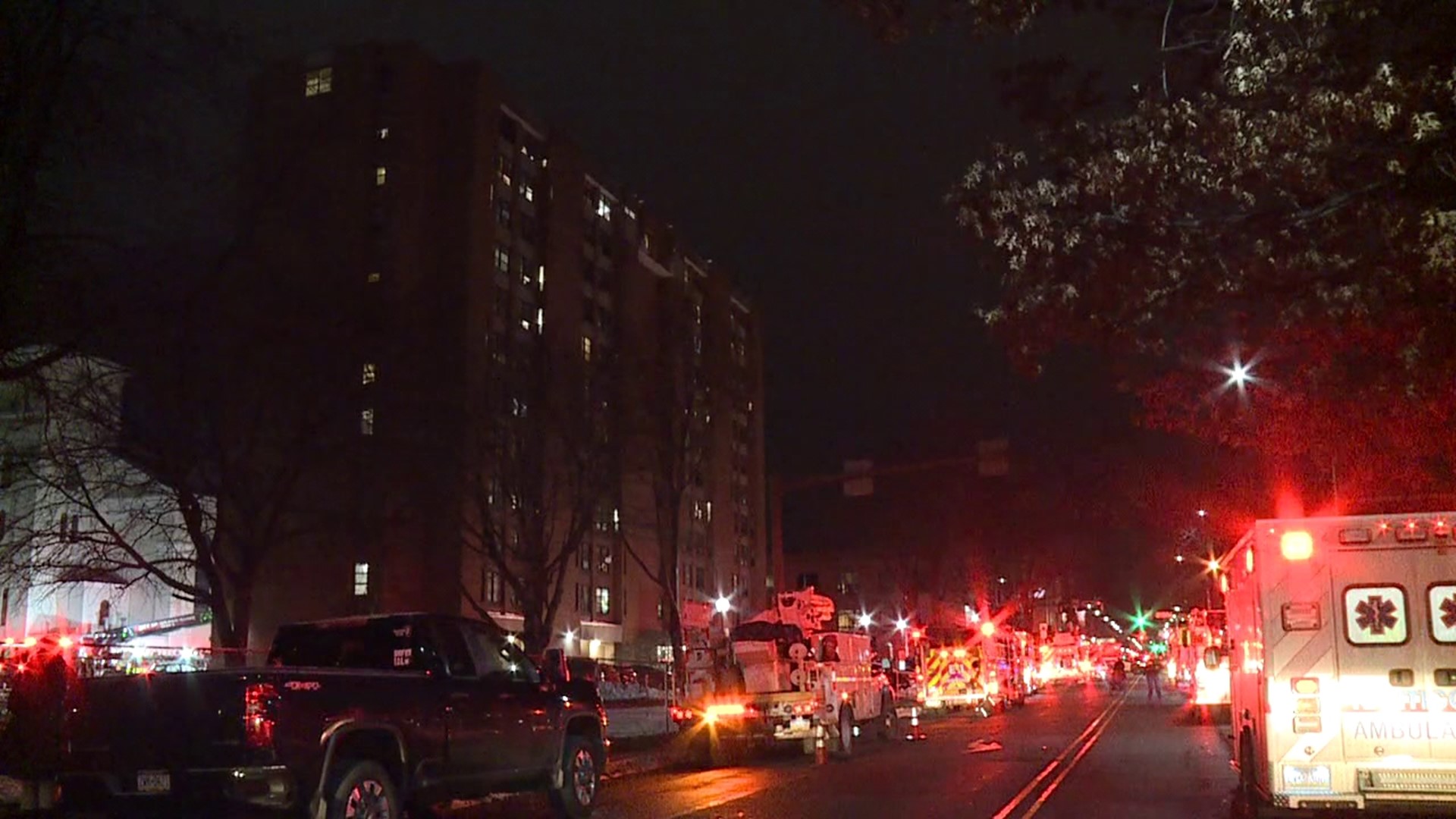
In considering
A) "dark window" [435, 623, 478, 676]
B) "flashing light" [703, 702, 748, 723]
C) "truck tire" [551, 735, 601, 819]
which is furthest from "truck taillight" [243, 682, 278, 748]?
"flashing light" [703, 702, 748, 723]

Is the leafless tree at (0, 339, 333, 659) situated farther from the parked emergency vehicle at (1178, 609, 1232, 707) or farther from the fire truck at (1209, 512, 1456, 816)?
the fire truck at (1209, 512, 1456, 816)

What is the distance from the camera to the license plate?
32.6 feet

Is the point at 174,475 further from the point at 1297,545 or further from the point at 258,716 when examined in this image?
the point at 1297,545

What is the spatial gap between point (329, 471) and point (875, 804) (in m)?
17.1

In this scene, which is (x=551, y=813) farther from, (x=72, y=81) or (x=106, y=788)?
(x=72, y=81)

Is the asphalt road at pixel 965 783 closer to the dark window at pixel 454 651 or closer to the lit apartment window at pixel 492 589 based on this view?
the dark window at pixel 454 651

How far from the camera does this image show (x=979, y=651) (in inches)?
1581

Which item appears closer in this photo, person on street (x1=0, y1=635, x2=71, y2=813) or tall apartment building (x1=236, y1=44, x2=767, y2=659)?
person on street (x1=0, y1=635, x2=71, y2=813)

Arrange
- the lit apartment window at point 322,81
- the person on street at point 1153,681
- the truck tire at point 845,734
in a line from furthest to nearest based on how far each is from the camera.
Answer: the lit apartment window at point 322,81 < the person on street at point 1153,681 < the truck tire at point 845,734

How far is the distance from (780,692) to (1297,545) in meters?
13.4

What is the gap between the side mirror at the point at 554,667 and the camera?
14.0 metres

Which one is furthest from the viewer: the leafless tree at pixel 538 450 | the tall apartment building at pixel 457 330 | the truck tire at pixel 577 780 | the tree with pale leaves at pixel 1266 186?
the leafless tree at pixel 538 450

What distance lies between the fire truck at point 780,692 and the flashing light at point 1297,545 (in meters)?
A: 13.0

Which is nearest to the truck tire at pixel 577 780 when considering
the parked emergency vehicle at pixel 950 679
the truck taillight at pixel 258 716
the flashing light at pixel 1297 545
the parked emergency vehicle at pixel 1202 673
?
the truck taillight at pixel 258 716
